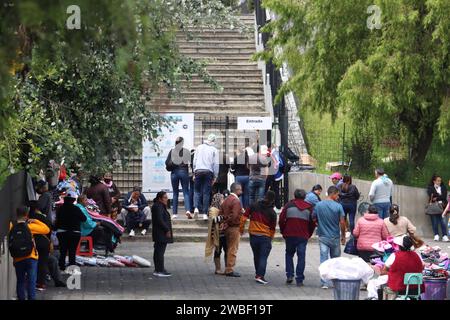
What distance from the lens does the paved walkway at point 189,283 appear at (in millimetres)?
19031

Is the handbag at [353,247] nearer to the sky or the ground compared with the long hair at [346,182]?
nearer to the ground

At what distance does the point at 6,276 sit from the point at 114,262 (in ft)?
18.0

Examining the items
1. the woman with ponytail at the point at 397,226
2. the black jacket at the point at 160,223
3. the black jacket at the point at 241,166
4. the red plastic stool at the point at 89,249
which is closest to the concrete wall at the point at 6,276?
the black jacket at the point at 160,223

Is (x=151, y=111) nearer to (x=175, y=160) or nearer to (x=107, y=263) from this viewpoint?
(x=107, y=263)

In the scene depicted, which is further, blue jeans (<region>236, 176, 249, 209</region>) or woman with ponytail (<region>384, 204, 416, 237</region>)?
blue jeans (<region>236, 176, 249, 209</region>)

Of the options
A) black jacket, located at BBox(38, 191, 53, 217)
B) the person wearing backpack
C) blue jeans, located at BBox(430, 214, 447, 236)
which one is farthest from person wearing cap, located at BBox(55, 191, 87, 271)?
blue jeans, located at BBox(430, 214, 447, 236)

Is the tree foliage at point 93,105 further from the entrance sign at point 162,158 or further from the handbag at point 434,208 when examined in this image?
the handbag at point 434,208

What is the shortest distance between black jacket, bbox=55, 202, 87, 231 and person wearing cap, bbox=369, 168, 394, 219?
8.28 m

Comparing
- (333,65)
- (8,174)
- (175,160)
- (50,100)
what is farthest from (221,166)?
(8,174)

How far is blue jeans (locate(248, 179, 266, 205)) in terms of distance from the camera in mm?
27750

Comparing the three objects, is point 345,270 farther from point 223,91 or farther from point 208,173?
point 223,91

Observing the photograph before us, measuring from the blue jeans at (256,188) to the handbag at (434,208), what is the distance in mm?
3904

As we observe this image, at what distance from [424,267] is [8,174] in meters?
Answer: 6.31

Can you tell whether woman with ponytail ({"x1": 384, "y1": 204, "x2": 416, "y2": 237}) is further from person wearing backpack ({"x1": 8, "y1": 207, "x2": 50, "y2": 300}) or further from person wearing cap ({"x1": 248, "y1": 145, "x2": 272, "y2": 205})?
person wearing cap ({"x1": 248, "y1": 145, "x2": 272, "y2": 205})
